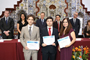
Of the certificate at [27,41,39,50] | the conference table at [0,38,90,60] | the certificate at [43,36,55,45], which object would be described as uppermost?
the certificate at [43,36,55,45]

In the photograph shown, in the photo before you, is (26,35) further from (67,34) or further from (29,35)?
(67,34)

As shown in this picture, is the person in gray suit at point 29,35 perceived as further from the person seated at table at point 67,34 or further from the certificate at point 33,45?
the person seated at table at point 67,34

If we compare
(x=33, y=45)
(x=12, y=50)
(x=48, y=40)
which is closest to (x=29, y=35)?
(x=33, y=45)

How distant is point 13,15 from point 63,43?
3.22 meters

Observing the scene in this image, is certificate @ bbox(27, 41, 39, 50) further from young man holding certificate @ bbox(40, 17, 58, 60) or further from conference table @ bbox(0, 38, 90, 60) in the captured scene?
conference table @ bbox(0, 38, 90, 60)

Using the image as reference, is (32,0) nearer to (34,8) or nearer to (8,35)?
(34,8)

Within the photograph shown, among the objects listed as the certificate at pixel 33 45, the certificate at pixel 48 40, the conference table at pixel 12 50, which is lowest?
the conference table at pixel 12 50

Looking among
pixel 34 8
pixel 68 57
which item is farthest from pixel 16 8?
pixel 68 57

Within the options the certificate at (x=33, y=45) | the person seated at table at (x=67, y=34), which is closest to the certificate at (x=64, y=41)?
the person seated at table at (x=67, y=34)

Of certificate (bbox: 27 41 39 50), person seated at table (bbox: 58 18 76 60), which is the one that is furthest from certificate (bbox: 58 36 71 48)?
certificate (bbox: 27 41 39 50)

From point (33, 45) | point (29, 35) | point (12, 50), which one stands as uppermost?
point (29, 35)

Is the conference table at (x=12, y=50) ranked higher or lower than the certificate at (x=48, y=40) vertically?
lower

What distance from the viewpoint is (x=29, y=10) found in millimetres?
4684

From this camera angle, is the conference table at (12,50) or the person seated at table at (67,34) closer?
the person seated at table at (67,34)
